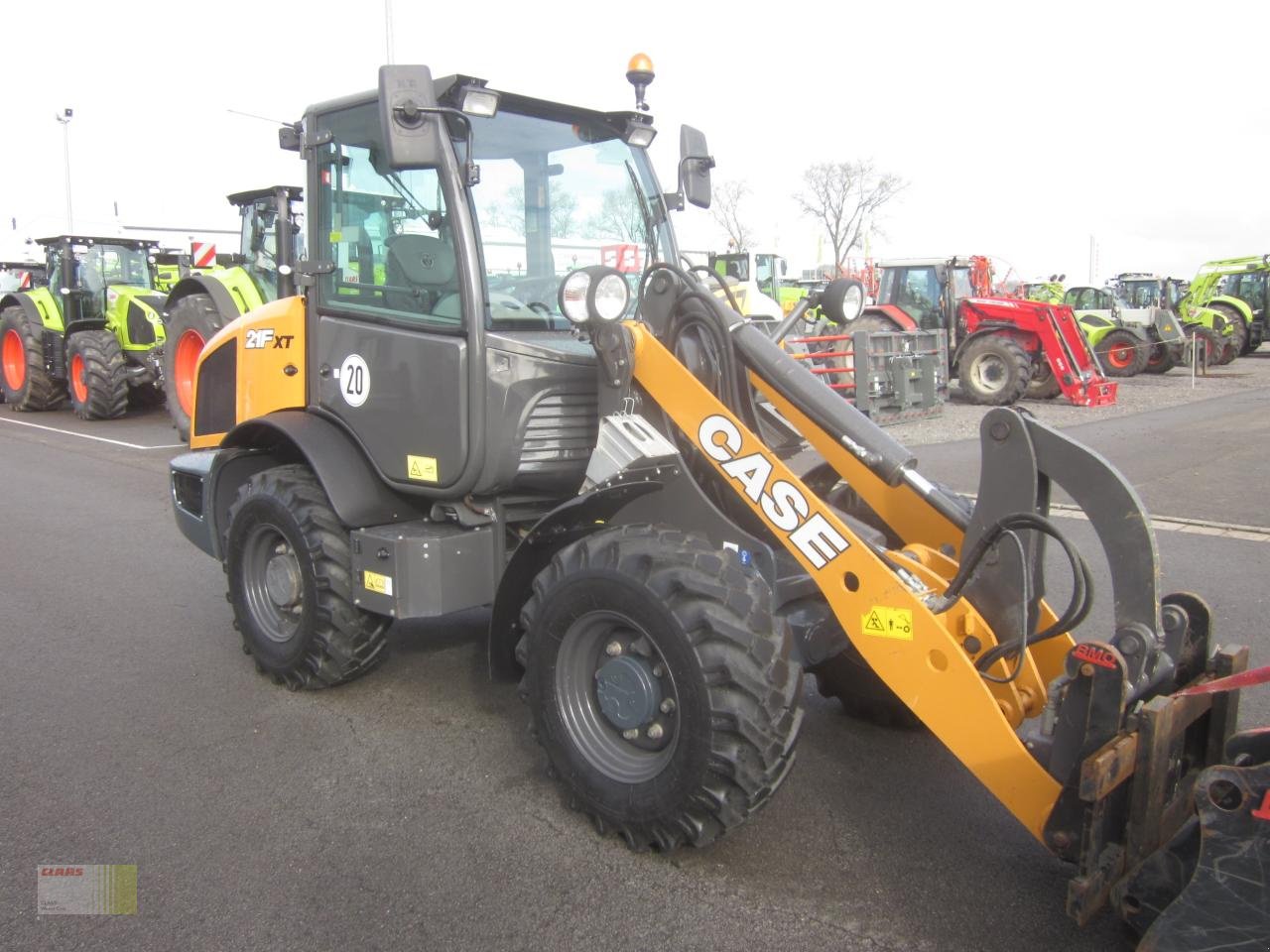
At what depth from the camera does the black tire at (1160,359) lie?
2417 centimetres

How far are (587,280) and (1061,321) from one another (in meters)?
16.3

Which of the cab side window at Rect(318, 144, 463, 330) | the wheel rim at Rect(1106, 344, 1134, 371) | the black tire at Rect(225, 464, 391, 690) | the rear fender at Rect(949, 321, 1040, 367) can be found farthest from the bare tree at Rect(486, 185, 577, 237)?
the wheel rim at Rect(1106, 344, 1134, 371)

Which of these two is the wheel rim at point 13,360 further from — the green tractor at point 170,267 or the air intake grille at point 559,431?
the air intake grille at point 559,431

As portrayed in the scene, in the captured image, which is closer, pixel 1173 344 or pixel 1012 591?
pixel 1012 591

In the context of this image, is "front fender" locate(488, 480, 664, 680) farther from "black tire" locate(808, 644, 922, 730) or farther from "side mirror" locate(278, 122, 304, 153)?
"side mirror" locate(278, 122, 304, 153)

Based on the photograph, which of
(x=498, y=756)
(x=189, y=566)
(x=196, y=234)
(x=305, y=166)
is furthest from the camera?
(x=196, y=234)

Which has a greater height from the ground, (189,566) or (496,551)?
(496,551)

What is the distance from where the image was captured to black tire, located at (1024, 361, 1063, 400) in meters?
18.2

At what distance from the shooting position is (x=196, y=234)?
1096 inches

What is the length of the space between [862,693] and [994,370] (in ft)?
48.9

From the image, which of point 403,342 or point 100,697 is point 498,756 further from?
point 100,697

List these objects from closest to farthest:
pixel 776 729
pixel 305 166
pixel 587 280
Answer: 1. pixel 776 729
2. pixel 587 280
3. pixel 305 166

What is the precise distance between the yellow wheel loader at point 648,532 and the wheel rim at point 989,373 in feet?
47.1

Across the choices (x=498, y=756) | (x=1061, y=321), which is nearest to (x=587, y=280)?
(x=498, y=756)
